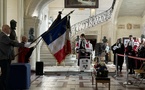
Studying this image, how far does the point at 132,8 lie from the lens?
1944 cm

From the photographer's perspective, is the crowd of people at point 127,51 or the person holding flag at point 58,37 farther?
the crowd of people at point 127,51

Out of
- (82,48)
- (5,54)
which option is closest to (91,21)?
(82,48)

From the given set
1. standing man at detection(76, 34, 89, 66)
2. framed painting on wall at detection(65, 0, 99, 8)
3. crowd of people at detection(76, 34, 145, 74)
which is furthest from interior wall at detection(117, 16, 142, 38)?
standing man at detection(76, 34, 89, 66)

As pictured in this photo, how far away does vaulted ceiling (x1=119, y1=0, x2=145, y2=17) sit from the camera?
18.6 m

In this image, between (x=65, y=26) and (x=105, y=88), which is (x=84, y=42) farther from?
(x=65, y=26)

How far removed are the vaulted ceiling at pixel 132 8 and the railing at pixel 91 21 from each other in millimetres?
2226

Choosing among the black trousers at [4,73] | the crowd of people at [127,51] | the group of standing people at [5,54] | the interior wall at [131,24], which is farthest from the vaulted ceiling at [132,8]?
the black trousers at [4,73]

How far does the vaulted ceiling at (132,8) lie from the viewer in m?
18.6

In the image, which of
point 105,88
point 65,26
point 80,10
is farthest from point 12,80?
point 80,10

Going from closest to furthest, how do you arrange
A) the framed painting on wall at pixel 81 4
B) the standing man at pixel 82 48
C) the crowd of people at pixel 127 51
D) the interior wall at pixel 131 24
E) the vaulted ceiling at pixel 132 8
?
the crowd of people at pixel 127 51 → the standing man at pixel 82 48 → the vaulted ceiling at pixel 132 8 → the framed painting on wall at pixel 81 4 → the interior wall at pixel 131 24

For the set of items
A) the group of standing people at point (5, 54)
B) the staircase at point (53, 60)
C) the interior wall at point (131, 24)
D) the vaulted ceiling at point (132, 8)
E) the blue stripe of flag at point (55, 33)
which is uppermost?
the vaulted ceiling at point (132, 8)

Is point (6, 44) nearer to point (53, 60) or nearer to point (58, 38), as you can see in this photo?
point (58, 38)

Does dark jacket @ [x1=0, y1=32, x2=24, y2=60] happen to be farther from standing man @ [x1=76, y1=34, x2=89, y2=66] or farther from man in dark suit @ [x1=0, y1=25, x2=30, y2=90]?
standing man @ [x1=76, y1=34, x2=89, y2=66]

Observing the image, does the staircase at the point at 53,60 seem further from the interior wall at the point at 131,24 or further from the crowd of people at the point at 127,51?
the interior wall at the point at 131,24
